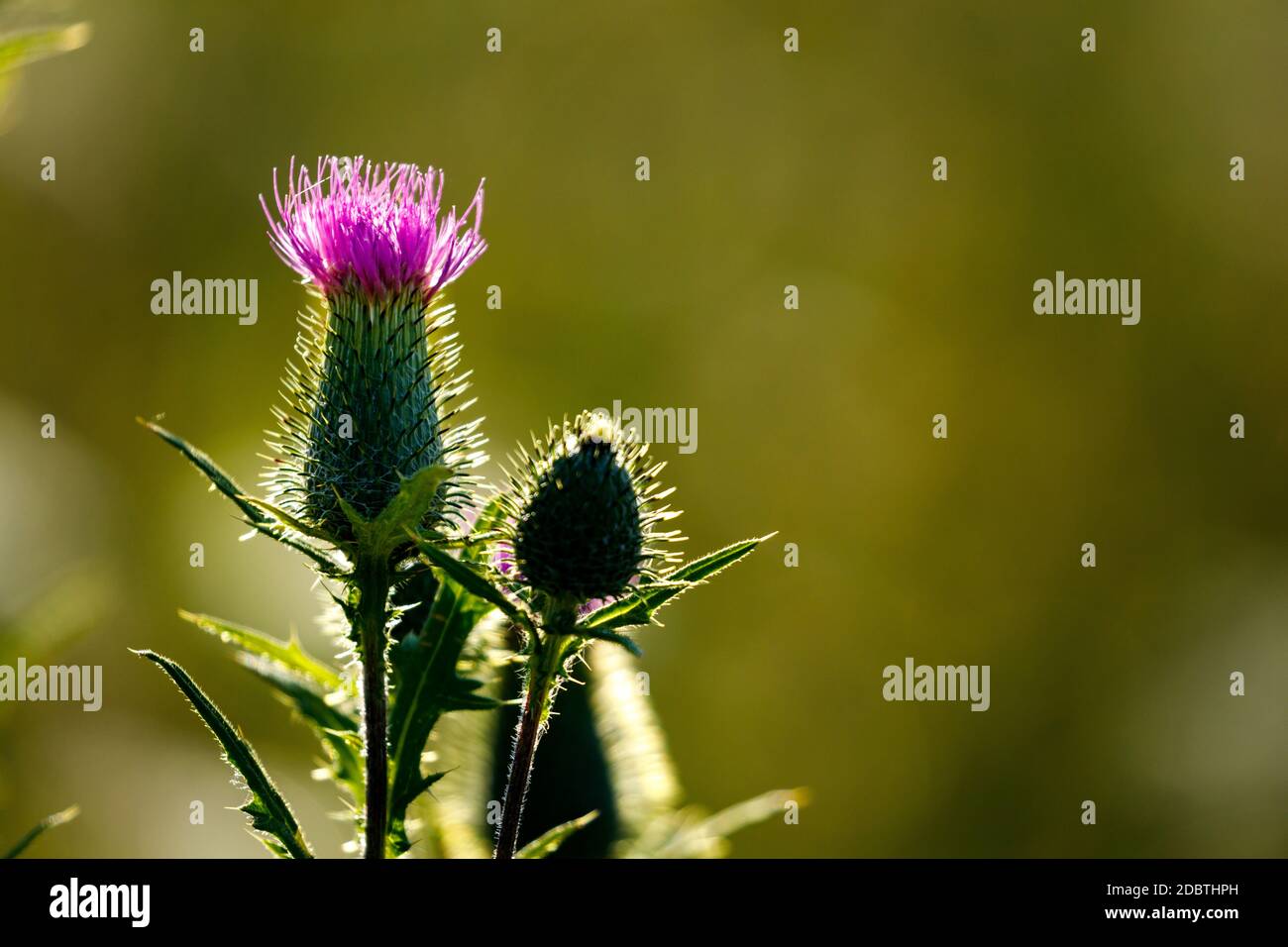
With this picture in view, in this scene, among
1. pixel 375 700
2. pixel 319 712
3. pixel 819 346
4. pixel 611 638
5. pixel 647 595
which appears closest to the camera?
pixel 611 638

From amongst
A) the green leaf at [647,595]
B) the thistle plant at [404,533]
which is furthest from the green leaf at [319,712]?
the green leaf at [647,595]

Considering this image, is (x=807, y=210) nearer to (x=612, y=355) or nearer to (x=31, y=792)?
(x=612, y=355)

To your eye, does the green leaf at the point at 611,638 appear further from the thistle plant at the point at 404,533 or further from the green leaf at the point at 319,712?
the green leaf at the point at 319,712

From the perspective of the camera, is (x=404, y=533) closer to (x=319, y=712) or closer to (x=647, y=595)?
(x=647, y=595)

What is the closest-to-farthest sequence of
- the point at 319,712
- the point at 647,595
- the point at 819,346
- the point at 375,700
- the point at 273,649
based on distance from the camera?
the point at 375,700 < the point at 647,595 < the point at 273,649 < the point at 319,712 < the point at 819,346

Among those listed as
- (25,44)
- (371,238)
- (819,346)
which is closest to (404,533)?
(371,238)

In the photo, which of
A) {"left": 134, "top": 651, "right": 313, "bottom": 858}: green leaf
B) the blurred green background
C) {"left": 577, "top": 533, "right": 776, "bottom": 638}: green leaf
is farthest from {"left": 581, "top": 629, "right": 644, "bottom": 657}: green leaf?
the blurred green background
